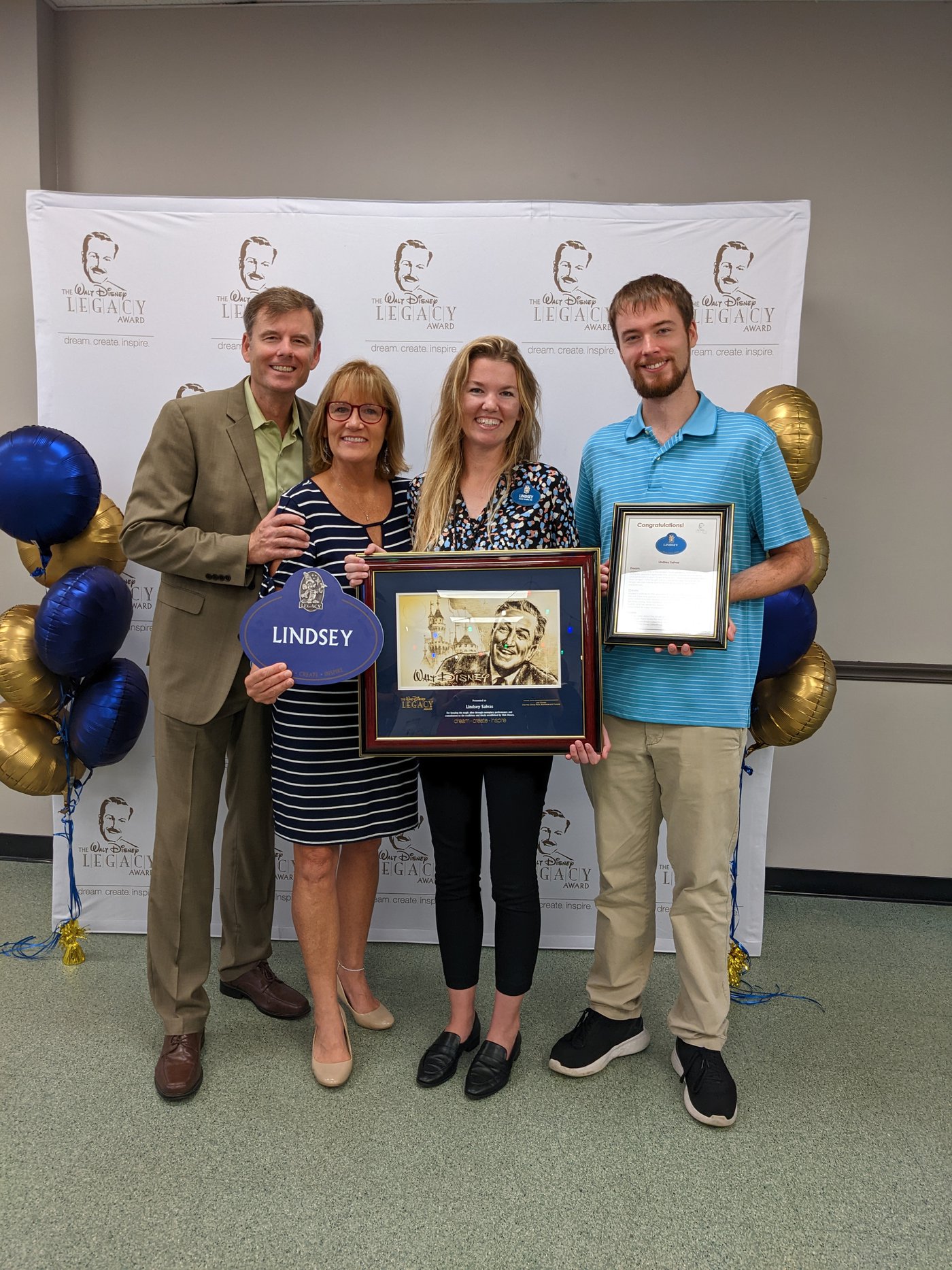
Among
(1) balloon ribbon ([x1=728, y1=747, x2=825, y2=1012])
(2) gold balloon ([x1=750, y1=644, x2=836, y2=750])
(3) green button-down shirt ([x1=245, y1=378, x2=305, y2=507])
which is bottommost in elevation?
(1) balloon ribbon ([x1=728, y1=747, x2=825, y2=1012])

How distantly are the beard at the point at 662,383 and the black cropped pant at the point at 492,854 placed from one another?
2.84 ft

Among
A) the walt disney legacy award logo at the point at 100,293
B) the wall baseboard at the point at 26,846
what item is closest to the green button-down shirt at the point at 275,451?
the walt disney legacy award logo at the point at 100,293

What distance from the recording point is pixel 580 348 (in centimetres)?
266

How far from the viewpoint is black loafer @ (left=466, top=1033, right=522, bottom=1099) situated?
2.01m

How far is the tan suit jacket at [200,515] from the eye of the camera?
2.05 metres

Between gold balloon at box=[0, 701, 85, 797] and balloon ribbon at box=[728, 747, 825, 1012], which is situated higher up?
gold balloon at box=[0, 701, 85, 797]

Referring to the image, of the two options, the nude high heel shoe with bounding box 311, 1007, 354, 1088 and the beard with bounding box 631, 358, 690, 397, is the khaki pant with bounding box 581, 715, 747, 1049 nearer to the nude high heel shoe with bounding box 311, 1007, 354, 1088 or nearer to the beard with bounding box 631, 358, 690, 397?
the nude high heel shoe with bounding box 311, 1007, 354, 1088

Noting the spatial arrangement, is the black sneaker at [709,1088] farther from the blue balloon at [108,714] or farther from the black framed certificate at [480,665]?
the blue balloon at [108,714]

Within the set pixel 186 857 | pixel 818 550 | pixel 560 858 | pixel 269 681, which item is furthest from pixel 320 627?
pixel 818 550

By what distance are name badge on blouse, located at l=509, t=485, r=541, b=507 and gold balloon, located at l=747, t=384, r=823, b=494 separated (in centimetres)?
86

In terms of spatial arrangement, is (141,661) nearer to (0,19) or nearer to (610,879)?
(610,879)

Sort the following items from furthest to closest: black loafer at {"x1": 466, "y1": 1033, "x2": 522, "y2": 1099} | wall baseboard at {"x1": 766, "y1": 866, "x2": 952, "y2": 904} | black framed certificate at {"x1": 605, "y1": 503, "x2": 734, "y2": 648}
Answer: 1. wall baseboard at {"x1": 766, "y1": 866, "x2": 952, "y2": 904}
2. black loafer at {"x1": 466, "y1": 1033, "x2": 522, "y2": 1099}
3. black framed certificate at {"x1": 605, "y1": 503, "x2": 734, "y2": 648}

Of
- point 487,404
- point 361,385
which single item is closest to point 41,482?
point 361,385

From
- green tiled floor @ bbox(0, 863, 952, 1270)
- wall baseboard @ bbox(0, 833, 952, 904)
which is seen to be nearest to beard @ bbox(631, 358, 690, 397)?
green tiled floor @ bbox(0, 863, 952, 1270)
